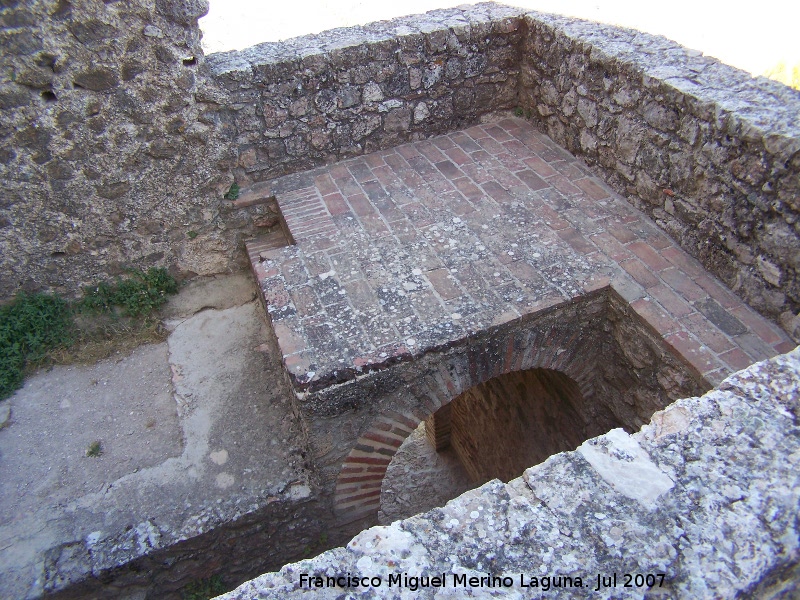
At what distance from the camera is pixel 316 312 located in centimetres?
293

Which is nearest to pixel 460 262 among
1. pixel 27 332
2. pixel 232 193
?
pixel 232 193

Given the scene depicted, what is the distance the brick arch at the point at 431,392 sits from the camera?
2.88 metres

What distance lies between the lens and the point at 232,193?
12.4ft

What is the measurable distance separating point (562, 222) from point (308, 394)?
1845 millimetres

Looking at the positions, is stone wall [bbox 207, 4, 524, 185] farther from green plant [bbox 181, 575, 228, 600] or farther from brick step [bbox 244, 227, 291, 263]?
green plant [bbox 181, 575, 228, 600]

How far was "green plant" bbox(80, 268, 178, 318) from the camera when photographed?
3.69 meters

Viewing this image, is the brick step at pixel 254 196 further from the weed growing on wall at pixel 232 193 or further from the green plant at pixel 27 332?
the green plant at pixel 27 332

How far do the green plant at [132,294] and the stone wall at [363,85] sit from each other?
0.92 meters

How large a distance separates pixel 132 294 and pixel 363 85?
6.85ft

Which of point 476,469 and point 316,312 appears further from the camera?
point 476,469

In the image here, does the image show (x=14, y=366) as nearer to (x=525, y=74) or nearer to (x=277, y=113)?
(x=277, y=113)

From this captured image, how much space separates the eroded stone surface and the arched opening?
1935 mm

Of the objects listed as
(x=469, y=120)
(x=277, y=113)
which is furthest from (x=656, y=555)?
(x=469, y=120)

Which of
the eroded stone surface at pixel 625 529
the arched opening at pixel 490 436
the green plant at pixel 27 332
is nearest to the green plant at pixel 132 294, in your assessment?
the green plant at pixel 27 332
